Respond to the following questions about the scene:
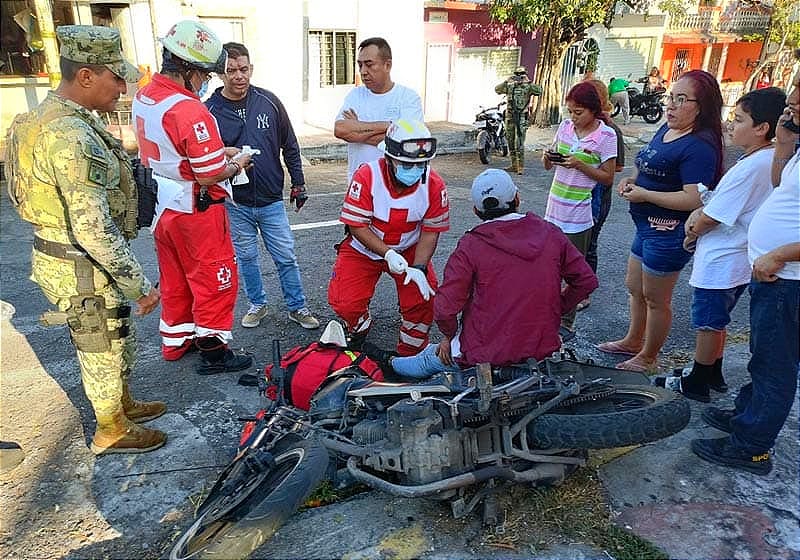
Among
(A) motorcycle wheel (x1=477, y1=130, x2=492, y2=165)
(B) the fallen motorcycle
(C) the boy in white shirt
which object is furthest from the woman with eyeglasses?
(A) motorcycle wheel (x1=477, y1=130, x2=492, y2=165)

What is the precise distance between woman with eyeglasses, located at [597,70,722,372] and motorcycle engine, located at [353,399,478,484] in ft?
5.79

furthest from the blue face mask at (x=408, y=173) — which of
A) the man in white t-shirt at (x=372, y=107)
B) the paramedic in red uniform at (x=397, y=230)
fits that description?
the man in white t-shirt at (x=372, y=107)

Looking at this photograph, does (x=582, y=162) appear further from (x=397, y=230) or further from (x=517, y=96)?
(x=517, y=96)

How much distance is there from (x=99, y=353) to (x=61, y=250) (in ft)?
1.74

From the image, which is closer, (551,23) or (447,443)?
(447,443)

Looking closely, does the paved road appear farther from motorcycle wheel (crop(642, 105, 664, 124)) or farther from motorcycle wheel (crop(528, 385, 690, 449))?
motorcycle wheel (crop(642, 105, 664, 124))

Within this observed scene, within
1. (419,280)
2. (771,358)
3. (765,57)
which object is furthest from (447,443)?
(765,57)

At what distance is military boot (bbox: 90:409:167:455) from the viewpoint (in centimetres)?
290

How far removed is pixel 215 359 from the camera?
3791 mm

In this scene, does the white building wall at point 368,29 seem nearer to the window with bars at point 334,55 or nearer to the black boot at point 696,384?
the window with bars at point 334,55

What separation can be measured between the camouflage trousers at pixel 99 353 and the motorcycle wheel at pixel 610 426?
6.70 ft

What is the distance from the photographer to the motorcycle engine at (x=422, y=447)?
7.55ft

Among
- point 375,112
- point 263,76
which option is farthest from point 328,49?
point 375,112

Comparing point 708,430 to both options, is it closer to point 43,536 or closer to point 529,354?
point 529,354
